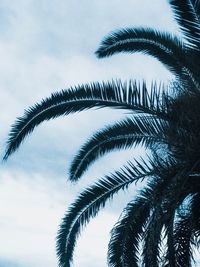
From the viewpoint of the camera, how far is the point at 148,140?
742 centimetres

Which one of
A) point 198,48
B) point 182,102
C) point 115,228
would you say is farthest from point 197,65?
point 115,228

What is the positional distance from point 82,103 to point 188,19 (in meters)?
2.26

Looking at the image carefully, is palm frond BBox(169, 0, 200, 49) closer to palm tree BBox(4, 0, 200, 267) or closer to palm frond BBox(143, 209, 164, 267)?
palm tree BBox(4, 0, 200, 267)

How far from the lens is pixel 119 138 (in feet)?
28.1

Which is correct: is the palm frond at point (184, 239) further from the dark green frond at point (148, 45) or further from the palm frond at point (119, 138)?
the dark green frond at point (148, 45)

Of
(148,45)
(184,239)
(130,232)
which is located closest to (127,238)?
(130,232)

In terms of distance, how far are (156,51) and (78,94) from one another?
1982mm

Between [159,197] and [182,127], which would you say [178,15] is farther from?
[159,197]

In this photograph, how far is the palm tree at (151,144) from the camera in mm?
6363

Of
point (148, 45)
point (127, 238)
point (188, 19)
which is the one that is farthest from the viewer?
point (148, 45)

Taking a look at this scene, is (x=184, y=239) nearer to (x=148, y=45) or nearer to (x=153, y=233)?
Result: (x=153, y=233)

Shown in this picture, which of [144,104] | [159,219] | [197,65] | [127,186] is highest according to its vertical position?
[197,65]

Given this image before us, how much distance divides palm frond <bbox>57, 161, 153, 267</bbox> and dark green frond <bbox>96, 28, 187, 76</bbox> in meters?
2.16

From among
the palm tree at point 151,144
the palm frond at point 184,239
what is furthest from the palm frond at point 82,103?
the palm frond at point 184,239
